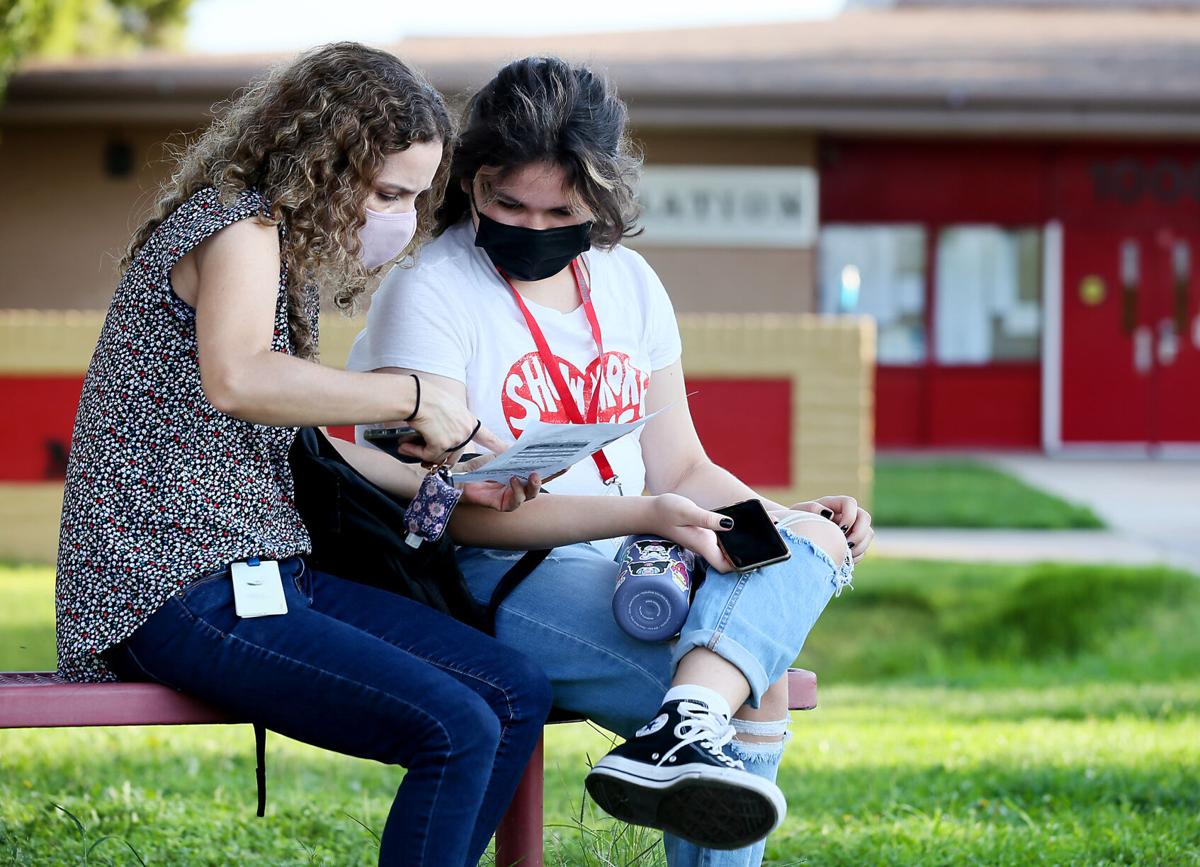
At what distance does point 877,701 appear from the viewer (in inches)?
235

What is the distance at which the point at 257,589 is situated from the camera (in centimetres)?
247

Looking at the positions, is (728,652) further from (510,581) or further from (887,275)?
(887,275)

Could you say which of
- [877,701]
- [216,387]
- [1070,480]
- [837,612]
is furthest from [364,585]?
[1070,480]

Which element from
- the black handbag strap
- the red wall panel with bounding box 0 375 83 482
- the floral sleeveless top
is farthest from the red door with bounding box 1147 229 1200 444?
the floral sleeveless top

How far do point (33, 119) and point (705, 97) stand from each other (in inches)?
222

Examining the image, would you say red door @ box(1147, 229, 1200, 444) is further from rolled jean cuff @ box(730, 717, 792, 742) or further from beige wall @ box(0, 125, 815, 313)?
rolled jean cuff @ box(730, 717, 792, 742)

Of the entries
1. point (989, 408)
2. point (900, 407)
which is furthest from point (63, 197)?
point (989, 408)

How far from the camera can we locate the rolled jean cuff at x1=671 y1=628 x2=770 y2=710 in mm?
2570

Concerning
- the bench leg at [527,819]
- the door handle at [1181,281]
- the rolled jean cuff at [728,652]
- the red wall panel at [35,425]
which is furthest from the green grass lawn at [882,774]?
the door handle at [1181,281]

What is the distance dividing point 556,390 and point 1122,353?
→ 12452 millimetres

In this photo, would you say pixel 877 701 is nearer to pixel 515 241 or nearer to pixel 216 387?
pixel 515 241

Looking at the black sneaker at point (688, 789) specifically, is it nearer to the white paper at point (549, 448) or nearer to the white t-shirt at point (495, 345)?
the white paper at point (549, 448)

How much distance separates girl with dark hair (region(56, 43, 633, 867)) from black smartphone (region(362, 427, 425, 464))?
1.4 inches

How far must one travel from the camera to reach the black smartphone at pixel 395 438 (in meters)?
2.65
